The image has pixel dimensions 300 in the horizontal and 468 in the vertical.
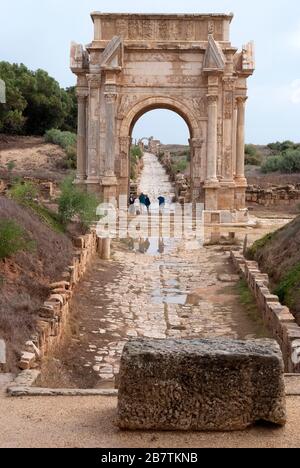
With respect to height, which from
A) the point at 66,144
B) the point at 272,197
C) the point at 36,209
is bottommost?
the point at 272,197

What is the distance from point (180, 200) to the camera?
26.7 meters

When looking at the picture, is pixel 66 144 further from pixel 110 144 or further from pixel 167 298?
pixel 167 298

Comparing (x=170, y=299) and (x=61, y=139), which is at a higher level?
(x=61, y=139)

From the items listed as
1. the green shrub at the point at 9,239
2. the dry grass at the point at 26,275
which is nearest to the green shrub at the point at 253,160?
the dry grass at the point at 26,275

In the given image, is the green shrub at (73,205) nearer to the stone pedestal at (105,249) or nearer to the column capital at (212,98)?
the stone pedestal at (105,249)

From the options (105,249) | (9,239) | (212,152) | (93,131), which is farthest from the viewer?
(93,131)

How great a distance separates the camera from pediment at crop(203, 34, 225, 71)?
68.8ft

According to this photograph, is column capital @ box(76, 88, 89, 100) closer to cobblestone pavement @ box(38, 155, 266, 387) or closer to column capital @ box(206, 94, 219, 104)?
column capital @ box(206, 94, 219, 104)

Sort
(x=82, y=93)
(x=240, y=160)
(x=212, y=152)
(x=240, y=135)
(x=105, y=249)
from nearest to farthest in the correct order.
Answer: (x=105, y=249), (x=212, y=152), (x=82, y=93), (x=240, y=160), (x=240, y=135)

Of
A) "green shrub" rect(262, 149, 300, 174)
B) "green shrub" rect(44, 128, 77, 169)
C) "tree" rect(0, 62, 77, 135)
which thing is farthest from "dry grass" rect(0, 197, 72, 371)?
"tree" rect(0, 62, 77, 135)

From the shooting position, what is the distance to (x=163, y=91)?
21.8m

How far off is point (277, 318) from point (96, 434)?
473 cm

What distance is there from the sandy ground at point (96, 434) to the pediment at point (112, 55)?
56.9 ft

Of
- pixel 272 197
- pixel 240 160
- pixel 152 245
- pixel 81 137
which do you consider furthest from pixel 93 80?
pixel 272 197
